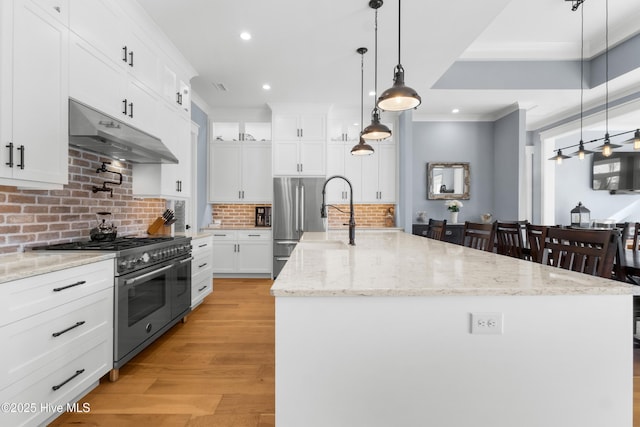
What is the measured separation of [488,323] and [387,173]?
15.0ft

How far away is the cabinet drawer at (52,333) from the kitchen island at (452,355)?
128 cm

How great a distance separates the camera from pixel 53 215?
2.20 metres

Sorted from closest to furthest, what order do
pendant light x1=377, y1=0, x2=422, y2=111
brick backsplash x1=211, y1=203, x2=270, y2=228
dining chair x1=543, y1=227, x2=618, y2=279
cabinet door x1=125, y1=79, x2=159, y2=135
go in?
dining chair x1=543, y1=227, x2=618, y2=279
pendant light x1=377, y1=0, x2=422, y2=111
cabinet door x1=125, y1=79, x2=159, y2=135
brick backsplash x1=211, y1=203, x2=270, y2=228

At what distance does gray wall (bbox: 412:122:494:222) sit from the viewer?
5527mm

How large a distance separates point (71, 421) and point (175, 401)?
20.5 inches

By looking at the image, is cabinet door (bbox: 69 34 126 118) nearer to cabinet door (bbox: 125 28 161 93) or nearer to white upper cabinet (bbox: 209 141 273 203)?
cabinet door (bbox: 125 28 161 93)

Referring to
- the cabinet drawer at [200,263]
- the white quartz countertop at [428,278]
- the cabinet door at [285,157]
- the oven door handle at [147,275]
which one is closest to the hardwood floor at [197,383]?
the cabinet drawer at [200,263]

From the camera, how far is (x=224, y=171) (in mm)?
5297

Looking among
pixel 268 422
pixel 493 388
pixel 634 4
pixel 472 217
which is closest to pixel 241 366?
pixel 268 422

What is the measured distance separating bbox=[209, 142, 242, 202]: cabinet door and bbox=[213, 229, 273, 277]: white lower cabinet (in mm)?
695

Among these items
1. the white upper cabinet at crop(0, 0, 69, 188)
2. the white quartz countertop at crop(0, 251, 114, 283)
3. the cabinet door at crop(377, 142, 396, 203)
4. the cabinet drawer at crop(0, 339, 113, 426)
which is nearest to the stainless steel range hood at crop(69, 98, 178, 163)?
the white upper cabinet at crop(0, 0, 69, 188)

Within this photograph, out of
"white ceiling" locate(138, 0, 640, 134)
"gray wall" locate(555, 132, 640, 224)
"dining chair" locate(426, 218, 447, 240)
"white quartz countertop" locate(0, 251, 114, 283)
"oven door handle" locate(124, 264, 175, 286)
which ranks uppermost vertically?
"white ceiling" locate(138, 0, 640, 134)

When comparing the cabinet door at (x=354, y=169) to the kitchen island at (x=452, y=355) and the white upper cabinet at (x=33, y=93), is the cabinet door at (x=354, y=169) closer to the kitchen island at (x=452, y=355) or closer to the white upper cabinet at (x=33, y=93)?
the white upper cabinet at (x=33, y=93)

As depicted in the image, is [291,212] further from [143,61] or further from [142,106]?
[143,61]
